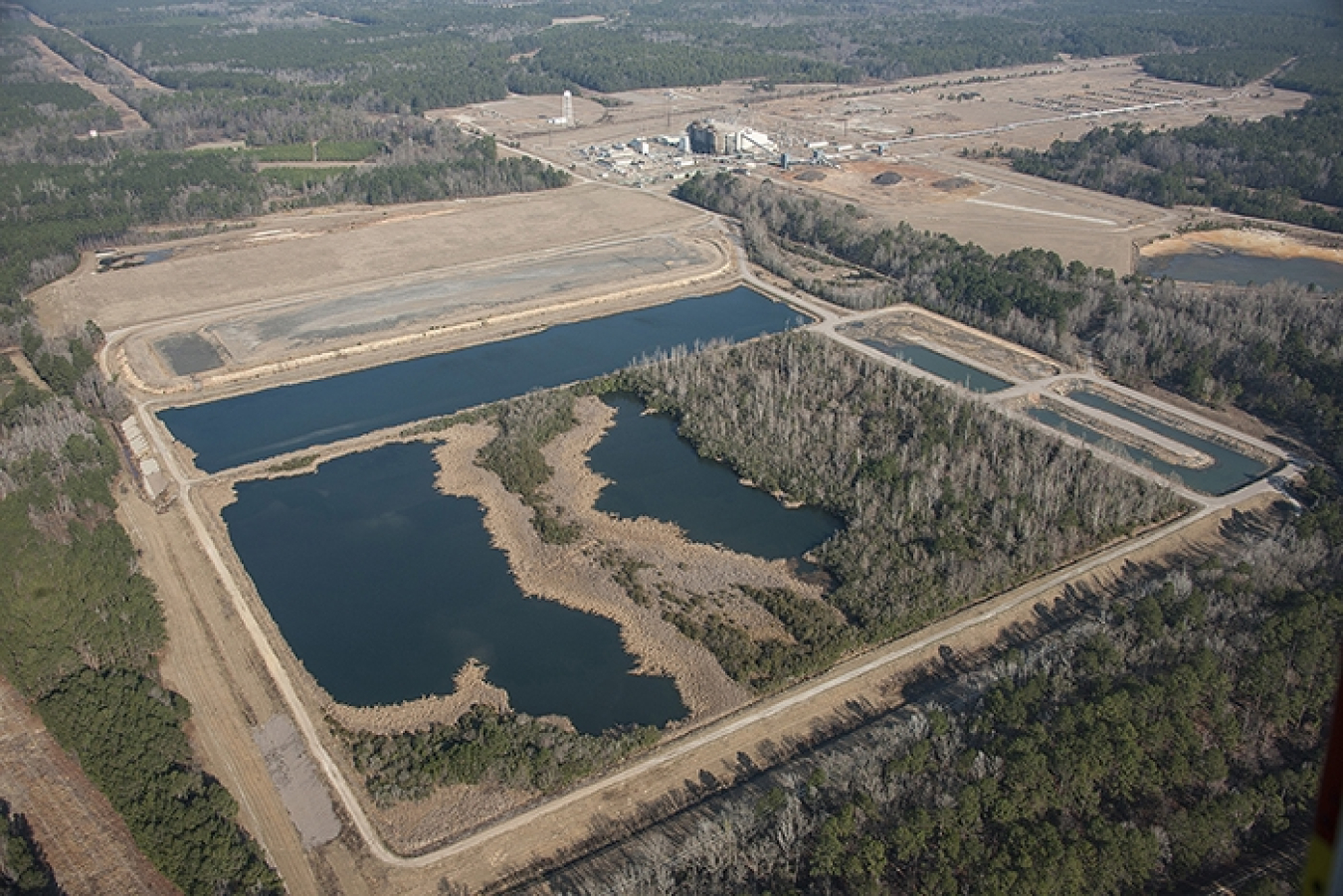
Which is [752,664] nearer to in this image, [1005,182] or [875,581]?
[875,581]

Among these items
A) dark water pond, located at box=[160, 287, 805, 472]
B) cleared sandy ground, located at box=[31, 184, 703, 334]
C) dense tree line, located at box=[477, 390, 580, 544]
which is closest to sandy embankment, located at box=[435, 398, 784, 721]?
dense tree line, located at box=[477, 390, 580, 544]

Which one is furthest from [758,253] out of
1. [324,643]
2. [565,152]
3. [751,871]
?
[751,871]

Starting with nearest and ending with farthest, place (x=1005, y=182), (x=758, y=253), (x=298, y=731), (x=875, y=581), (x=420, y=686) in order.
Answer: (x=298, y=731) < (x=420, y=686) < (x=875, y=581) < (x=758, y=253) < (x=1005, y=182)

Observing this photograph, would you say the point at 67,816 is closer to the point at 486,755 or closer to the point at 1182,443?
the point at 486,755

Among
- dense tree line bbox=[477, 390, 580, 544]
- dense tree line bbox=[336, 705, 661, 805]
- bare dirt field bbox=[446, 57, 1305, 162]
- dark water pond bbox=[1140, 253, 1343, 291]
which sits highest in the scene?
bare dirt field bbox=[446, 57, 1305, 162]

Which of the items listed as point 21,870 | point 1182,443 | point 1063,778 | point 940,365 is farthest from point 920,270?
point 21,870

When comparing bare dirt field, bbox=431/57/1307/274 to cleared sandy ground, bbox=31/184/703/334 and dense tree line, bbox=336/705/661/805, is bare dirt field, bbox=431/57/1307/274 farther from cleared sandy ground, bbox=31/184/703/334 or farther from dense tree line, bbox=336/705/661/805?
dense tree line, bbox=336/705/661/805
